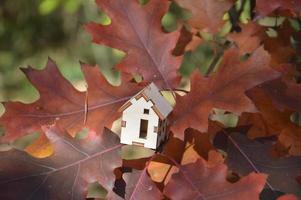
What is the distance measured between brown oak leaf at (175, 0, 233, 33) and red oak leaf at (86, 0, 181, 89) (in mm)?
203

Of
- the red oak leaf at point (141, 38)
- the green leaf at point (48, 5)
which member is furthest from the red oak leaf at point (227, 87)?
the green leaf at point (48, 5)

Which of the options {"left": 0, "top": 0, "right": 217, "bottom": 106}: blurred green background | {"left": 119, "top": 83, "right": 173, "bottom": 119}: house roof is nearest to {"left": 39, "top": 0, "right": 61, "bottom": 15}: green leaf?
{"left": 0, "top": 0, "right": 217, "bottom": 106}: blurred green background

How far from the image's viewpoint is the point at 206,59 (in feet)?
13.1

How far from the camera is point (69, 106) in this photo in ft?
3.98

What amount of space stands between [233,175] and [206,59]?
9.22 ft

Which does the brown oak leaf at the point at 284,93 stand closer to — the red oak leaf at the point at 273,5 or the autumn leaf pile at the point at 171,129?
the autumn leaf pile at the point at 171,129

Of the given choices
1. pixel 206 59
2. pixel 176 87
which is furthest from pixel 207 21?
pixel 206 59

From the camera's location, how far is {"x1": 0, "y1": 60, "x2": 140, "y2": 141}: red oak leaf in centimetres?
119

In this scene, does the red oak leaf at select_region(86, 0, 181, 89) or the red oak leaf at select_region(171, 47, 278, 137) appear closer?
the red oak leaf at select_region(171, 47, 278, 137)

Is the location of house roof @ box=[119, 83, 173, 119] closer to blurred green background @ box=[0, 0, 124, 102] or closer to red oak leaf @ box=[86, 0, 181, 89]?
red oak leaf @ box=[86, 0, 181, 89]

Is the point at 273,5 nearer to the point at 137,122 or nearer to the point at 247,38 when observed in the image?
the point at 247,38

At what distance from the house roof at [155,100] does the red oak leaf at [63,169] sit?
0.31ft

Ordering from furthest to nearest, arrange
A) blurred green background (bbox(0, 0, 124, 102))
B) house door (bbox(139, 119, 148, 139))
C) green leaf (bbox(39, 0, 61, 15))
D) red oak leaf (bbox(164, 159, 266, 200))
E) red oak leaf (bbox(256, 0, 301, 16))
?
blurred green background (bbox(0, 0, 124, 102))
green leaf (bbox(39, 0, 61, 15))
red oak leaf (bbox(256, 0, 301, 16))
house door (bbox(139, 119, 148, 139))
red oak leaf (bbox(164, 159, 266, 200))

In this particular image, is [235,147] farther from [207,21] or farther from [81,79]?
[81,79]
